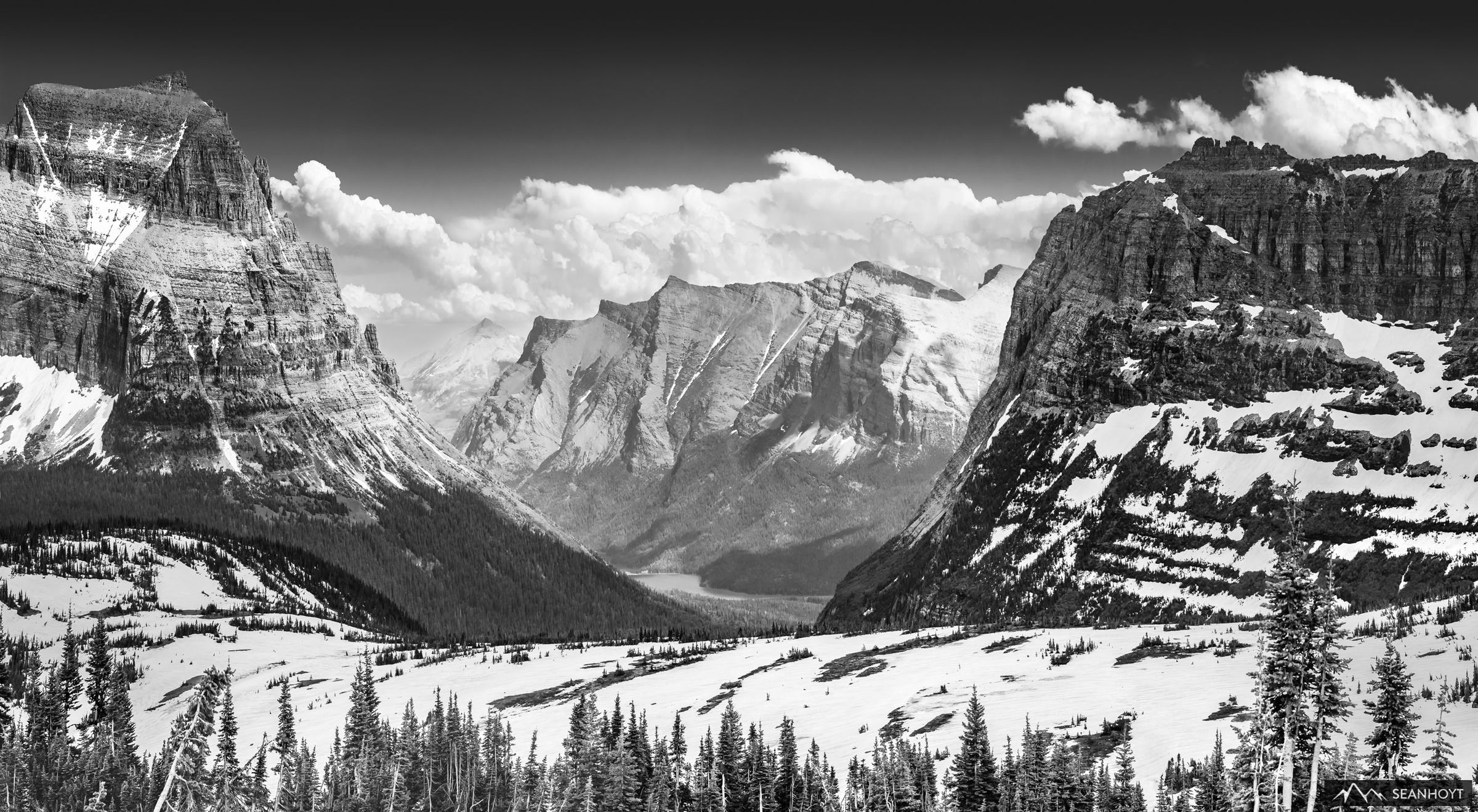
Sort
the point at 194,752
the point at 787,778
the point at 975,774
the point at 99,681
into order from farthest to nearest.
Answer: the point at 99,681 → the point at 787,778 → the point at 975,774 → the point at 194,752

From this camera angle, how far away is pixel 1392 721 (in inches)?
3118

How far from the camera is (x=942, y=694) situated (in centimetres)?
14512

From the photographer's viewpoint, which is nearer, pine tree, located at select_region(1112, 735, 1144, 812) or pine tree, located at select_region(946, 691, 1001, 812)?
pine tree, located at select_region(1112, 735, 1144, 812)

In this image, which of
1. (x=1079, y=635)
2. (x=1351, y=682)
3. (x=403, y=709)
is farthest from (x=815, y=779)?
(x=403, y=709)

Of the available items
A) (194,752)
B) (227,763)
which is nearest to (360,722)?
(227,763)

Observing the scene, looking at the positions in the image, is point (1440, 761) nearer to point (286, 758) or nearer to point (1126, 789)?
point (1126, 789)

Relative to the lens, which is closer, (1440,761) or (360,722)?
(1440,761)

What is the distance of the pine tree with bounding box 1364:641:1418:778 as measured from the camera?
79.2 metres

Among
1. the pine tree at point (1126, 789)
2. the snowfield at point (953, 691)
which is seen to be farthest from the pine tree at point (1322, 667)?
the pine tree at point (1126, 789)

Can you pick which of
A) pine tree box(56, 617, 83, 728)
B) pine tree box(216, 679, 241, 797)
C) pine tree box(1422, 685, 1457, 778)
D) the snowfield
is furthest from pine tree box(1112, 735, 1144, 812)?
pine tree box(56, 617, 83, 728)

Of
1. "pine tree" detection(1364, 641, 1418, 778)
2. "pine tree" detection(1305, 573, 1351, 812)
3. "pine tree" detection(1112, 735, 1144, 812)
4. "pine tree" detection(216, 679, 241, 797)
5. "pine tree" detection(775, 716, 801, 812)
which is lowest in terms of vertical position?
"pine tree" detection(775, 716, 801, 812)

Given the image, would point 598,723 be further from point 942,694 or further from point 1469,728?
point 1469,728

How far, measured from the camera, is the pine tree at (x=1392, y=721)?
79188 millimetres

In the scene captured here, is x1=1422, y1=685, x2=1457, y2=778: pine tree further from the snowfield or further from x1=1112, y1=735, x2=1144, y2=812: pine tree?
x1=1112, y1=735, x2=1144, y2=812: pine tree
